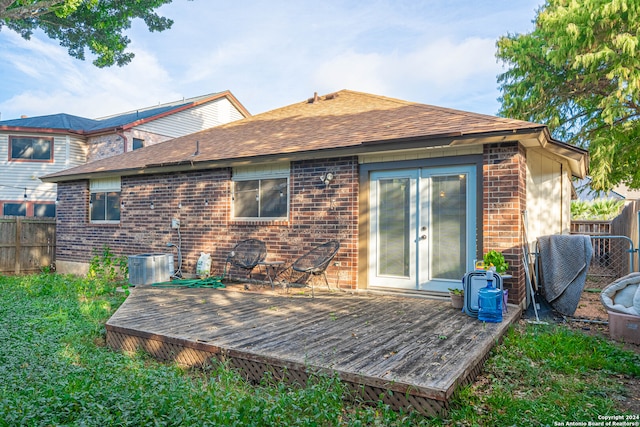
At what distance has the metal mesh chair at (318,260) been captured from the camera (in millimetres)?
6754

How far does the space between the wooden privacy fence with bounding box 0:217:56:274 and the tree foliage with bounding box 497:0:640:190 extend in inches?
597

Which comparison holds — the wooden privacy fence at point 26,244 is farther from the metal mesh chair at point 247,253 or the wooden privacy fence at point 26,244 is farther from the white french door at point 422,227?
the white french door at point 422,227

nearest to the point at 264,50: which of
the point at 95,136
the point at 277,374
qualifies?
the point at 95,136

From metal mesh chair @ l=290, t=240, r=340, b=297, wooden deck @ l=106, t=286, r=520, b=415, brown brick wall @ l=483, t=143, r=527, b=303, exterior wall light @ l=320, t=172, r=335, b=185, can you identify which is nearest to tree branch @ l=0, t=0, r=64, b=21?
wooden deck @ l=106, t=286, r=520, b=415

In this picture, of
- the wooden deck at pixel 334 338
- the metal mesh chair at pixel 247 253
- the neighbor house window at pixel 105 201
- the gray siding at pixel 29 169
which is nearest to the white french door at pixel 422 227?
the wooden deck at pixel 334 338

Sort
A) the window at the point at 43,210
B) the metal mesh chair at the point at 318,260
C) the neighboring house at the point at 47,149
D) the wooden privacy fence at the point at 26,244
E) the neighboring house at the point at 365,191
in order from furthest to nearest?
1. the window at the point at 43,210
2. the neighboring house at the point at 47,149
3. the wooden privacy fence at the point at 26,244
4. the metal mesh chair at the point at 318,260
5. the neighboring house at the point at 365,191

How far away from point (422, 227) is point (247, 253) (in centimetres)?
356

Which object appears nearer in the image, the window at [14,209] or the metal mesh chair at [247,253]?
the metal mesh chair at [247,253]

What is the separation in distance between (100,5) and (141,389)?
45.6 feet

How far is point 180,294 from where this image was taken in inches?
284

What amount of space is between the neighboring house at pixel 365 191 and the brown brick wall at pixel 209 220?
0.03m

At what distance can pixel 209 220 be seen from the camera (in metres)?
8.77

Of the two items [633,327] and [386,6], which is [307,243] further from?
[386,6]

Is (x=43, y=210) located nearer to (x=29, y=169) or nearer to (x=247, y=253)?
(x=29, y=169)
